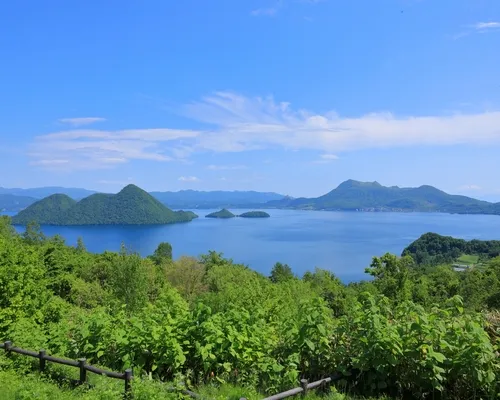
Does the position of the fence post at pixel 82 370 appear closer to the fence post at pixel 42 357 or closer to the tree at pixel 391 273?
the fence post at pixel 42 357

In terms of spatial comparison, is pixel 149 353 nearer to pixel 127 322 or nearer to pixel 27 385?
pixel 127 322

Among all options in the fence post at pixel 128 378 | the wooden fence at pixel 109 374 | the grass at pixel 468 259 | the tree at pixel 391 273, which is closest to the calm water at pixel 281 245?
the grass at pixel 468 259

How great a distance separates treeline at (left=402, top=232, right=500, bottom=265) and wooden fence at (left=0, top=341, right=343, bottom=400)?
95.7 m

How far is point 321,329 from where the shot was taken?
4.22 metres

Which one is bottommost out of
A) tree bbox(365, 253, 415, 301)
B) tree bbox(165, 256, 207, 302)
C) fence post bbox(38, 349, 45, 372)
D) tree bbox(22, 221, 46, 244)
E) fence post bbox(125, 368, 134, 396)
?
tree bbox(165, 256, 207, 302)

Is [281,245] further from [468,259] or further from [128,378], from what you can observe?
[128,378]

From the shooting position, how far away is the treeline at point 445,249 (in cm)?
9144

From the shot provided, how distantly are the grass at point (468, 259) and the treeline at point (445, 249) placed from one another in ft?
3.58

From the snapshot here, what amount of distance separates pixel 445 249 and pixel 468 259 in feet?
30.8

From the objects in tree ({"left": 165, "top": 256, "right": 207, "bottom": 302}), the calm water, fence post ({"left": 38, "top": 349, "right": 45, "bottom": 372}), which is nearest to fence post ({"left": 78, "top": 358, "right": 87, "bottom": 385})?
fence post ({"left": 38, "top": 349, "right": 45, "bottom": 372})

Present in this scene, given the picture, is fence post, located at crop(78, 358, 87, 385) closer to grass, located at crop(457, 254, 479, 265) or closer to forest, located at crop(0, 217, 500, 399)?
forest, located at crop(0, 217, 500, 399)

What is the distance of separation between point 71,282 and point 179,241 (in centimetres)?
10137

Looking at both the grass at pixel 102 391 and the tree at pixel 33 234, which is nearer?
the grass at pixel 102 391

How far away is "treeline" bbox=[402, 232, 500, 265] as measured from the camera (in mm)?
91438
